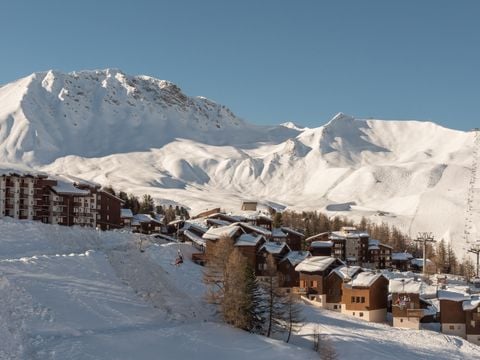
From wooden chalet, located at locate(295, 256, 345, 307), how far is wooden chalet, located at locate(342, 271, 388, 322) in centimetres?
361

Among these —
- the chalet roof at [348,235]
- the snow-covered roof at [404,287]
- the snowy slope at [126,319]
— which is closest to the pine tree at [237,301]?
the snowy slope at [126,319]

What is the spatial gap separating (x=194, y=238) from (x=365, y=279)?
116ft

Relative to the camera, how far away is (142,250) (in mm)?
74000

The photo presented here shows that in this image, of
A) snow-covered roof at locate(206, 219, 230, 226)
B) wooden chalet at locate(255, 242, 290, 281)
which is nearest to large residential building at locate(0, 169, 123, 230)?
snow-covered roof at locate(206, 219, 230, 226)

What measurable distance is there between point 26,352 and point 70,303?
1044 centimetres

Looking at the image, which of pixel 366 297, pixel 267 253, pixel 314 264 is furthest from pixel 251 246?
pixel 366 297

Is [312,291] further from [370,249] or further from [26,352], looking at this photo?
[370,249]

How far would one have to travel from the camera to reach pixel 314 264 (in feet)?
266

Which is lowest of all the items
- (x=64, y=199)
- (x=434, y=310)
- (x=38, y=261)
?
(x=434, y=310)

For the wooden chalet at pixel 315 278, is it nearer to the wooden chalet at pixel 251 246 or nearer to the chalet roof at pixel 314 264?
the chalet roof at pixel 314 264

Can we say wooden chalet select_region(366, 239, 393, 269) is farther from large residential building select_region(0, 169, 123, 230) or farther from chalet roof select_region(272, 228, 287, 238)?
large residential building select_region(0, 169, 123, 230)

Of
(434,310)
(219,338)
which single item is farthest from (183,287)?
(434,310)

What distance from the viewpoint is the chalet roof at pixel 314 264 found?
260 ft

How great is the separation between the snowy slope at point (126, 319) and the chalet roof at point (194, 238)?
2676 centimetres
